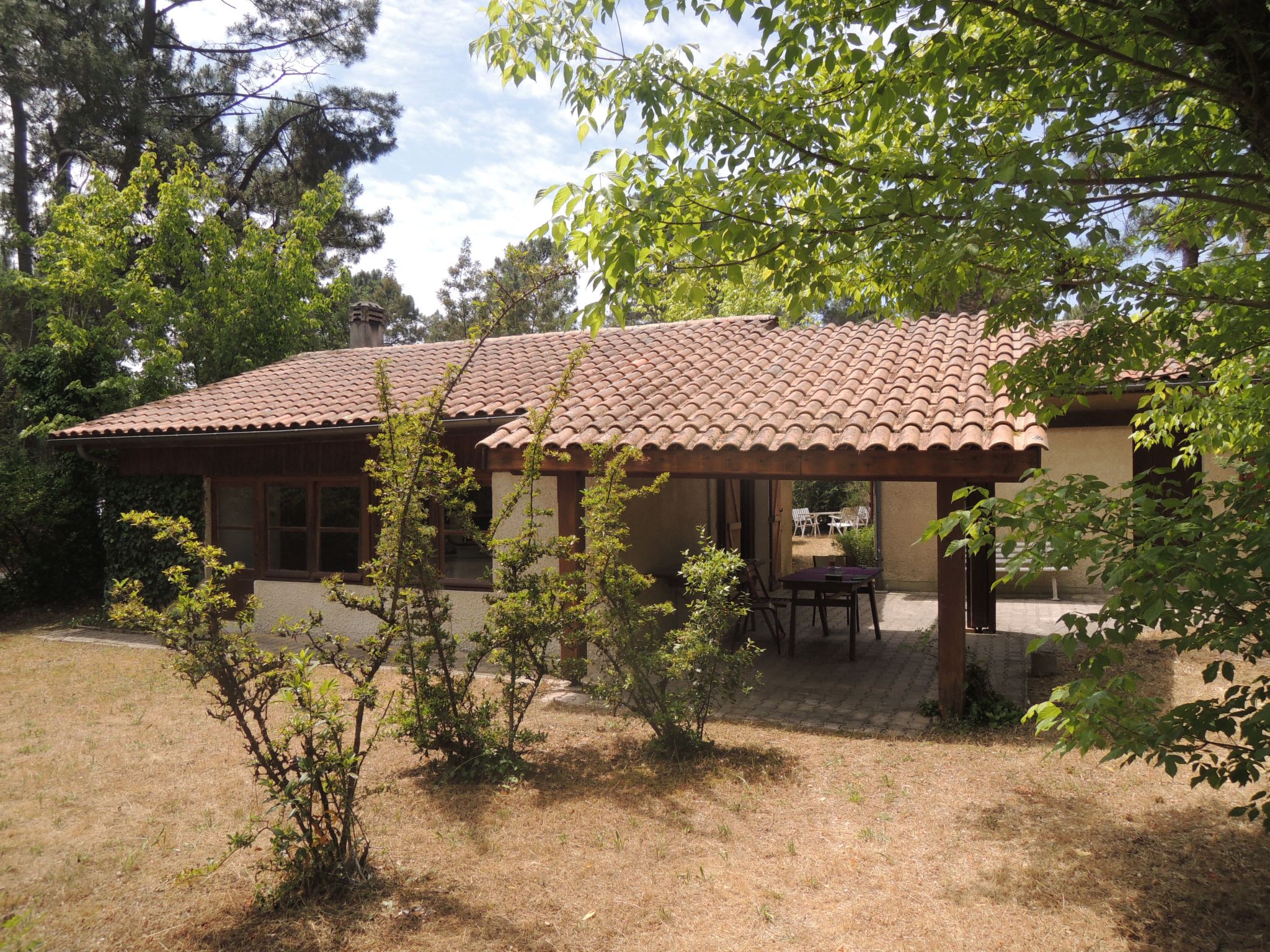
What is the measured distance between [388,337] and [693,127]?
119 ft

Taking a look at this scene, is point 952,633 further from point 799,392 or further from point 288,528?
point 288,528

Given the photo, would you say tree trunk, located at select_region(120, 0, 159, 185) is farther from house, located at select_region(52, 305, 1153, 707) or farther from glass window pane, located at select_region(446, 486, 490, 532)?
glass window pane, located at select_region(446, 486, 490, 532)

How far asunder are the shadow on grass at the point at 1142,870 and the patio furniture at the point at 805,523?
63.6 ft

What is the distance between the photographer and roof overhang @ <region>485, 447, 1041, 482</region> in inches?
241

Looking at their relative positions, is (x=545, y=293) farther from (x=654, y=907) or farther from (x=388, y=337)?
(x=654, y=907)

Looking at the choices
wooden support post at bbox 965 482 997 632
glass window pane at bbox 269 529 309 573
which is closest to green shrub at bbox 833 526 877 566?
wooden support post at bbox 965 482 997 632

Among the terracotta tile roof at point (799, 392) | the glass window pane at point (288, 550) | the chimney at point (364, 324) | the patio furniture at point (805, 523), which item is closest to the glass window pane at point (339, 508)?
the glass window pane at point (288, 550)

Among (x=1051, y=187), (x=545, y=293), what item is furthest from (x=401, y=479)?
(x=545, y=293)

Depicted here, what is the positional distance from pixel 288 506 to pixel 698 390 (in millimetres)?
5823

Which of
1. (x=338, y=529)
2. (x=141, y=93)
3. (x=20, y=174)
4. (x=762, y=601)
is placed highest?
(x=141, y=93)

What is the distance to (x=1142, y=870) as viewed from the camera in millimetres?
3986

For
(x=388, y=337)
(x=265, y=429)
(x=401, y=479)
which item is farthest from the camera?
(x=388, y=337)

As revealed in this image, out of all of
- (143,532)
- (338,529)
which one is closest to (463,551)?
(338,529)

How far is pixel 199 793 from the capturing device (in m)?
5.34
